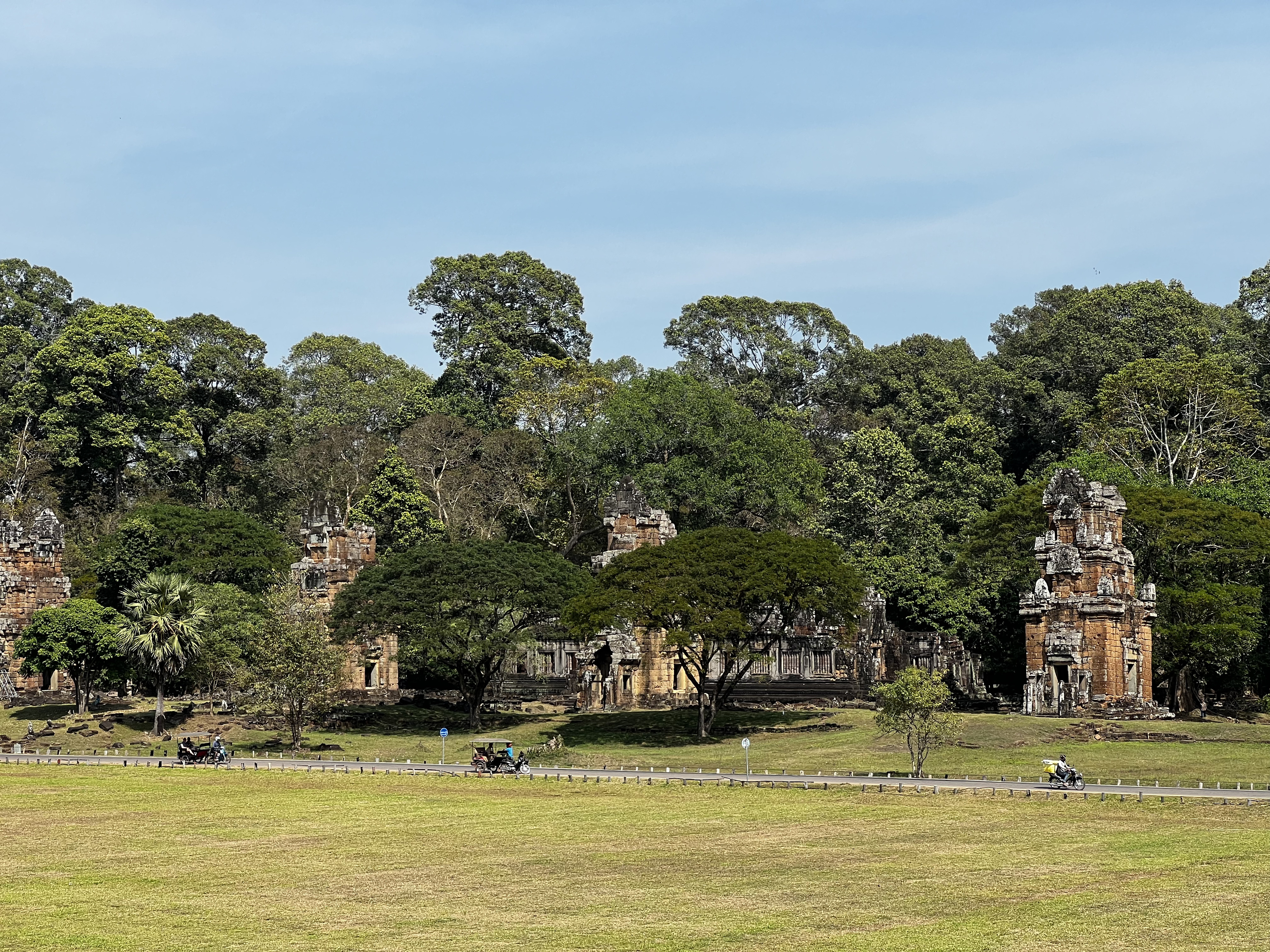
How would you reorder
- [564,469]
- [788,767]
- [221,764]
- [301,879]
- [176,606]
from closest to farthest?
[301,879] → [788,767] → [221,764] → [176,606] → [564,469]

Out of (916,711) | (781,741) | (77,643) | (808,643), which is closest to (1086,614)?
(781,741)

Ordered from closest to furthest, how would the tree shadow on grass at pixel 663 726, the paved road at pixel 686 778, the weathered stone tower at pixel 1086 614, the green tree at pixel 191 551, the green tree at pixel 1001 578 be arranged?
the paved road at pixel 686 778 → the tree shadow on grass at pixel 663 726 → the weathered stone tower at pixel 1086 614 → the green tree at pixel 1001 578 → the green tree at pixel 191 551

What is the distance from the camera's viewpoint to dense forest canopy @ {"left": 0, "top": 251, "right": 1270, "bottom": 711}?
74.3 metres

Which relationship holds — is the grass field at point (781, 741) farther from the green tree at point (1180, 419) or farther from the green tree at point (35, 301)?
the green tree at point (35, 301)

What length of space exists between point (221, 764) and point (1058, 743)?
28.4 m

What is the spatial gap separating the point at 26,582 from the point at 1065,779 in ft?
197

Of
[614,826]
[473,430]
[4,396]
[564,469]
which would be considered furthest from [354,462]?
[614,826]

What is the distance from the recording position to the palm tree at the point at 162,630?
213 feet

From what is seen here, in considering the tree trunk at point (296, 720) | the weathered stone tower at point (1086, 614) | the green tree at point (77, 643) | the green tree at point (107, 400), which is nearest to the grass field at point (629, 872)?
the tree trunk at point (296, 720)

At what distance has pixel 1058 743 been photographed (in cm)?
5253

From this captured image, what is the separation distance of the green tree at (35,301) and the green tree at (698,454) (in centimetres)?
4886

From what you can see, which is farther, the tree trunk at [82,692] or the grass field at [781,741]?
the tree trunk at [82,692]

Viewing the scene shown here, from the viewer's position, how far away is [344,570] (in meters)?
84.8

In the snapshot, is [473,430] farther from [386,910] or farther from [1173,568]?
[386,910]
